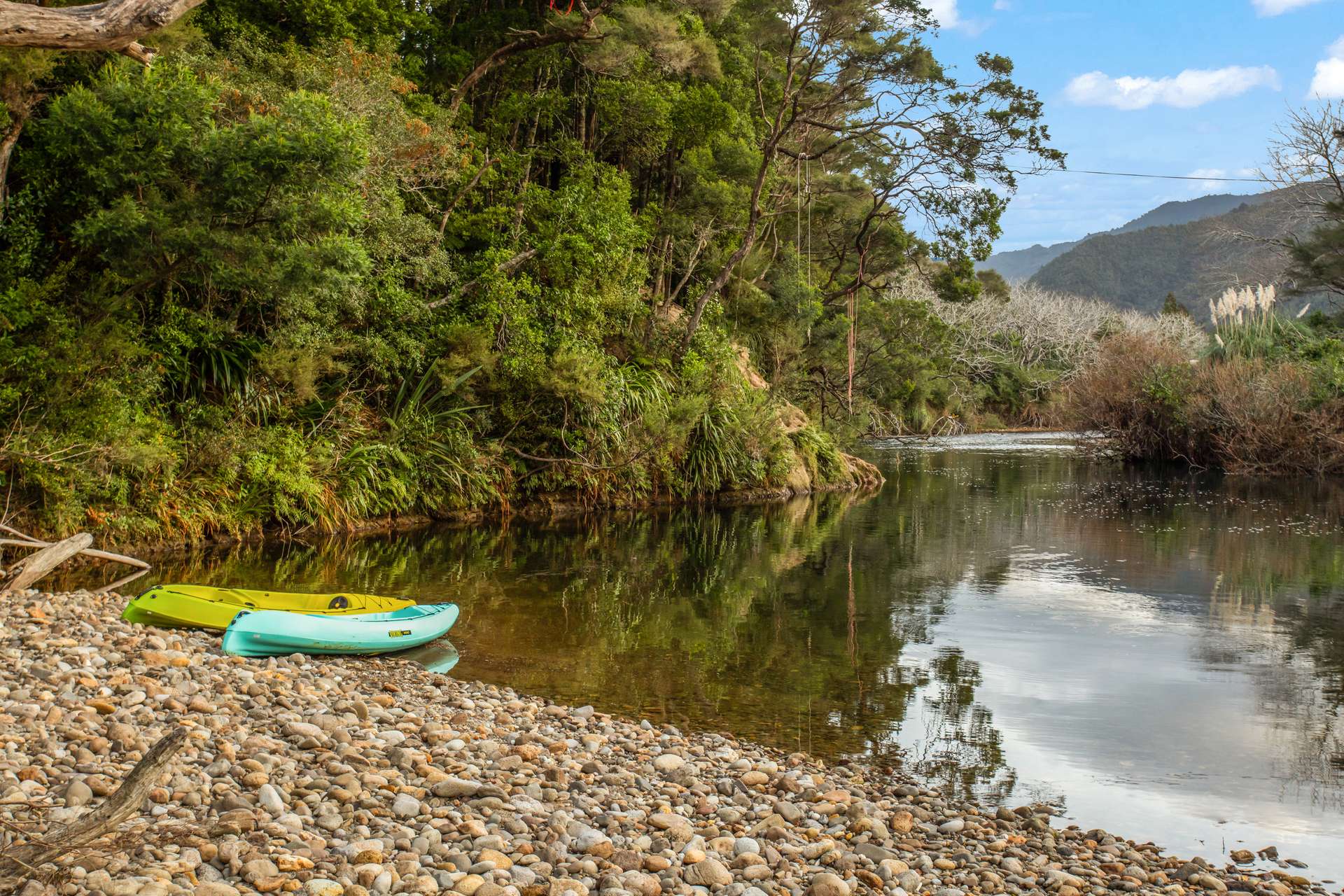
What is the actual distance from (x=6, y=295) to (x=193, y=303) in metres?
3.32

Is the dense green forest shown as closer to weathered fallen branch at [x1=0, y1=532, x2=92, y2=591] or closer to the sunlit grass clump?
weathered fallen branch at [x1=0, y1=532, x2=92, y2=591]

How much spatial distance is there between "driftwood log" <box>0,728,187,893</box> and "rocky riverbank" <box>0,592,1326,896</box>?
0.44 ft

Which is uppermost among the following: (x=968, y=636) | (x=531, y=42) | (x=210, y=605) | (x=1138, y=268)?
(x=1138, y=268)

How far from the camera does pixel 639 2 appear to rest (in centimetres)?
2180

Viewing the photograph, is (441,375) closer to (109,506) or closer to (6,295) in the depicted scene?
(109,506)

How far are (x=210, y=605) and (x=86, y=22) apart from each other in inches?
174

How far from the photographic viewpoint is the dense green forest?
36.8ft

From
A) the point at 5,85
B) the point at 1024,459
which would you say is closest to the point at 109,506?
the point at 5,85

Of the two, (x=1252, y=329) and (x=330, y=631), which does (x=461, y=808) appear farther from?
(x=1252, y=329)

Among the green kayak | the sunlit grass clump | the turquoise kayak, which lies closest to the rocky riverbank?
the turquoise kayak

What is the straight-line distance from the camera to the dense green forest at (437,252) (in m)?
11.2

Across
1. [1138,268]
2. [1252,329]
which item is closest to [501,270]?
[1252,329]

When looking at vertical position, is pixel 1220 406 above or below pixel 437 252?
below

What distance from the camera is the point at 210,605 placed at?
8094mm
